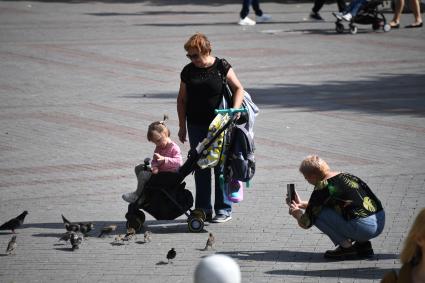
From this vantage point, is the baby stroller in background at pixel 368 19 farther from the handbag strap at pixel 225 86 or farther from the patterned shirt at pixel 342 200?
the patterned shirt at pixel 342 200

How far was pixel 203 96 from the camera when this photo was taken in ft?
26.4

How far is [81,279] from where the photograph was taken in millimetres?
6809

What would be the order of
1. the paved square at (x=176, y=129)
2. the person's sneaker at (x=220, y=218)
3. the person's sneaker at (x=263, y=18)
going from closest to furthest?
the paved square at (x=176, y=129)
the person's sneaker at (x=220, y=218)
the person's sneaker at (x=263, y=18)

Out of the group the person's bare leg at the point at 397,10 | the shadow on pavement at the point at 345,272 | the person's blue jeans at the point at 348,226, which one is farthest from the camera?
the person's bare leg at the point at 397,10

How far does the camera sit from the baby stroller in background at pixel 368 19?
2161cm

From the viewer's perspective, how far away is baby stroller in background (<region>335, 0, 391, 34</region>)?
21609 mm

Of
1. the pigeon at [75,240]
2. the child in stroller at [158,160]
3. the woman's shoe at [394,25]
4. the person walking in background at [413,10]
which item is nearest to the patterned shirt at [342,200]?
the child in stroller at [158,160]

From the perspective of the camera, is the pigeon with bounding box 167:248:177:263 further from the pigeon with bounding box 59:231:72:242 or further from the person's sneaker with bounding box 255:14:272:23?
the person's sneaker with bounding box 255:14:272:23

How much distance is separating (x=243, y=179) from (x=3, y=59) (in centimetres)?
1167

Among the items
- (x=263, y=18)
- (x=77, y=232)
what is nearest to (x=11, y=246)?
(x=77, y=232)

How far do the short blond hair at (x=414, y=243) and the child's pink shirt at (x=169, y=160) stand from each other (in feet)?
14.2

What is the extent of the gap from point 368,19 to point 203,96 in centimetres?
1450

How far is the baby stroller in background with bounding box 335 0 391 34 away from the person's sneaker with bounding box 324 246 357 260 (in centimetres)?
1506

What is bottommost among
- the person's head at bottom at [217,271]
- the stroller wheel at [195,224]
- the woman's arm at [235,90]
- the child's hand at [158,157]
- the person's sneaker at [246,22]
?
the person's sneaker at [246,22]
